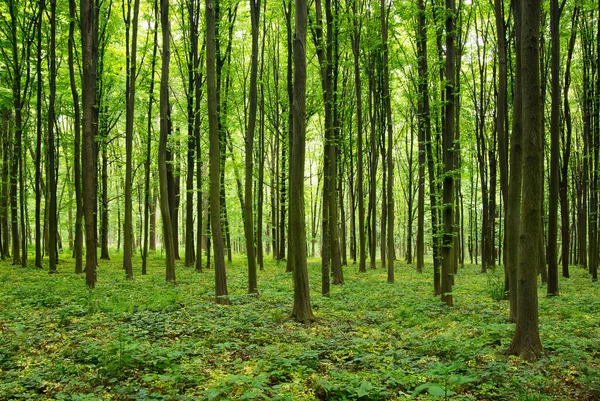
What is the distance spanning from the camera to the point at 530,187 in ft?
20.1

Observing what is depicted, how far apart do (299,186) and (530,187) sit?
4633 millimetres

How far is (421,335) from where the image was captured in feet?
25.2

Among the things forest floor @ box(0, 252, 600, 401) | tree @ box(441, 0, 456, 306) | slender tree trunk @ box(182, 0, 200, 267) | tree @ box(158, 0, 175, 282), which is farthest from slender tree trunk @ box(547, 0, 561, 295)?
slender tree trunk @ box(182, 0, 200, 267)

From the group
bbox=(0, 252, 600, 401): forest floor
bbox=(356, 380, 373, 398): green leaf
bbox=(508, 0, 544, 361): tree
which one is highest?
bbox=(508, 0, 544, 361): tree

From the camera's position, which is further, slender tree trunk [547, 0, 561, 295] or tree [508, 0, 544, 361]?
slender tree trunk [547, 0, 561, 295]

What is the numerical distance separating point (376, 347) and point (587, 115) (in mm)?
18203

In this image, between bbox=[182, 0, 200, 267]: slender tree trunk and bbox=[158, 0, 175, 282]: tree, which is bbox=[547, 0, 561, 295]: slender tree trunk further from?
bbox=[182, 0, 200, 267]: slender tree trunk

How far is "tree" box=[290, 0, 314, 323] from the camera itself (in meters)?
8.78

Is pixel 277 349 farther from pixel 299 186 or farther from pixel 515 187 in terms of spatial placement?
pixel 515 187

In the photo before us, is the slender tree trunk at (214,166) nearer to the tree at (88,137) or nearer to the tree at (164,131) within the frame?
the tree at (164,131)

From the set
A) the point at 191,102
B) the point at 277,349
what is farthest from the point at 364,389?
the point at 191,102

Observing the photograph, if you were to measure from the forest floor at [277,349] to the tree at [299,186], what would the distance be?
0.52 meters

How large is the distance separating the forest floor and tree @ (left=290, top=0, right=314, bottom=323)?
518mm

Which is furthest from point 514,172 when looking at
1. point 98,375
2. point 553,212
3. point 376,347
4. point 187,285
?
point 187,285
